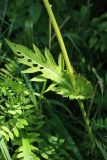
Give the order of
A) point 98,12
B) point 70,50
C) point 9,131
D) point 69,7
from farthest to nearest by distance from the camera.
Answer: point 98,12 → point 69,7 → point 70,50 → point 9,131

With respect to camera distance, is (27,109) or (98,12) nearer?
(27,109)

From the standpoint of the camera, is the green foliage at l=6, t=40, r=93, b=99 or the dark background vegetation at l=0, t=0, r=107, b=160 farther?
the dark background vegetation at l=0, t=0, r=107, b=160

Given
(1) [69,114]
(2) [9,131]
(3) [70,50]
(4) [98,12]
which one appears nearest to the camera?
(2) [9,131]

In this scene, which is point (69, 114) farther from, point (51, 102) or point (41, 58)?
point (41, 58)

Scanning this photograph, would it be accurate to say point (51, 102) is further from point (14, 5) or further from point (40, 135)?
point (14, 5)

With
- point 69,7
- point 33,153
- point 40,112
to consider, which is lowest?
point 33,153

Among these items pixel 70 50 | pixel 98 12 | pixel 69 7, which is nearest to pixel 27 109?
pixel 70 50

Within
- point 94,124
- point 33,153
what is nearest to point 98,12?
point 94,124

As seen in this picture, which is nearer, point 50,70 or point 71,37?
point 50,70

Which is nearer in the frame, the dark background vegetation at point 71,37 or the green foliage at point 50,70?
the green foliage at point 50,70

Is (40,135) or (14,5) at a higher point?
(14,5)
